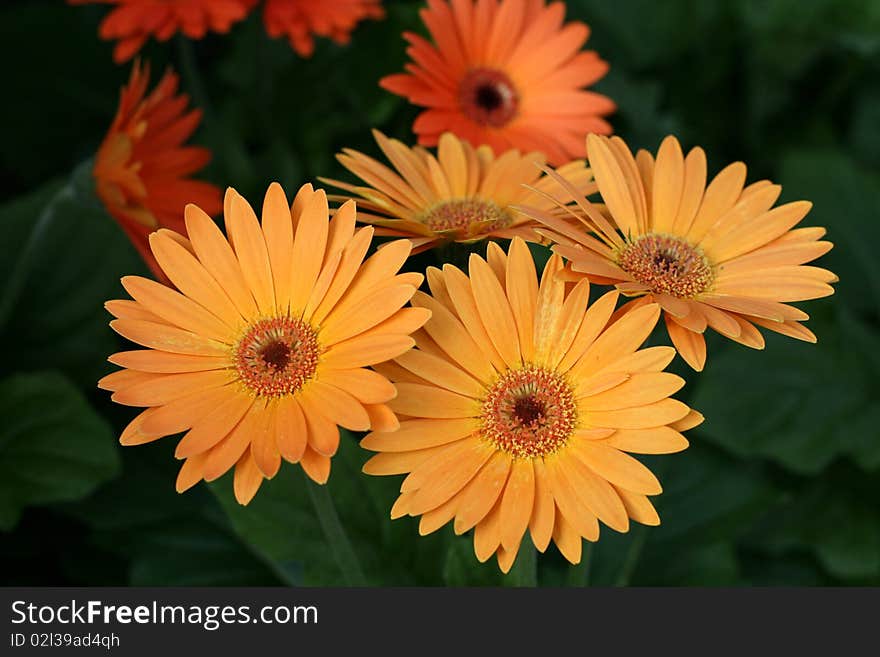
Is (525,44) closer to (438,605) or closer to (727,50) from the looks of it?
(438,605)

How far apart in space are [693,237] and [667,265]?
5 cm

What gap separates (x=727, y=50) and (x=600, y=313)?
1.47 metres

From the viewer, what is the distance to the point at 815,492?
1593 mm

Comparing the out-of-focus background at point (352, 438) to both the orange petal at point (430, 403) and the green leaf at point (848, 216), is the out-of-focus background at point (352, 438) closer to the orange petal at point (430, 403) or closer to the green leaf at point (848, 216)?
the green leaf at point (848, 216)

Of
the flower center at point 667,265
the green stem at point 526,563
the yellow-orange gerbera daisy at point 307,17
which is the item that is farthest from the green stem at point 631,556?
the yellow-orange gerbera daisy at point 307,17

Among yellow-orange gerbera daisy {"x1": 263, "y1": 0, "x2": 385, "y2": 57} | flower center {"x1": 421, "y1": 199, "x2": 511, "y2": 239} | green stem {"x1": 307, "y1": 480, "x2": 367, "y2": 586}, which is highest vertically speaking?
yellow-orange gerbera daisy {"x1": 263, "y1": 0, "x2": 385, "y2": 57}

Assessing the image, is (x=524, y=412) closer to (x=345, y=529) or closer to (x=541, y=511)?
(x=541, y=511)

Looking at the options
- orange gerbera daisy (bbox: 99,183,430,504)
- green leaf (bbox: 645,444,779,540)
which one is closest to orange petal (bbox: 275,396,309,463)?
orange gerbera daisy (bbox: 99,183,430,504)

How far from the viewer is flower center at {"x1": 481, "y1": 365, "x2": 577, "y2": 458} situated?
2.55 feet

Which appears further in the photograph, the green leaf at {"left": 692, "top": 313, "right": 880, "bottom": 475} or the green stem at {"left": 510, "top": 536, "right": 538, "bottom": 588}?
the green leaf at {"left": 692, "top": 313, "right": 880, "bottom": 475}

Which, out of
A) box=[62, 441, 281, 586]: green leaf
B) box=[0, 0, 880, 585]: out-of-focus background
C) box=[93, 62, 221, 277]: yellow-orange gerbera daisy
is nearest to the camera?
box=[93, 62, 221, 277]: yellow-orange gerbera daisy

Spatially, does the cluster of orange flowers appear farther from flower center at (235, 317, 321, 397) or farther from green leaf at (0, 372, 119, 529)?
green leaf at (0, 372, 119, 529)

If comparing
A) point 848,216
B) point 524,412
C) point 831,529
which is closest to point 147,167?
point 524,412

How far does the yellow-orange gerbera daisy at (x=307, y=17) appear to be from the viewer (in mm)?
1339
